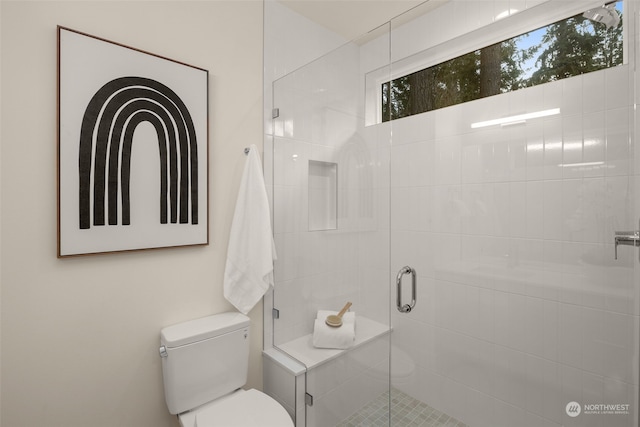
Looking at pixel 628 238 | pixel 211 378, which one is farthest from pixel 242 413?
pixel 628 238

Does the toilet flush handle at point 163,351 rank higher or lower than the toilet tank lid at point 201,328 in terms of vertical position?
lower

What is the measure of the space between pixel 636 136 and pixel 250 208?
1.55 meters

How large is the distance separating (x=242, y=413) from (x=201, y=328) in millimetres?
424

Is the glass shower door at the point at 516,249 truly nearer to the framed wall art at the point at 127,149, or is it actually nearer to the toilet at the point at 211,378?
the toilet at the point at 211,378

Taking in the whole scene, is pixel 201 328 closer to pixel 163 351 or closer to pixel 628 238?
pixel 163 351

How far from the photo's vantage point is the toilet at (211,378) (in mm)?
1365

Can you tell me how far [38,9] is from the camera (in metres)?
1.23

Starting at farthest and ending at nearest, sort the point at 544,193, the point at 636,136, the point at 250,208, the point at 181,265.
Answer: the point at 250,208
the point at 181,265
the point at 544,193
the point at 636,136

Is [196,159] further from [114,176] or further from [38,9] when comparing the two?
[38,9]

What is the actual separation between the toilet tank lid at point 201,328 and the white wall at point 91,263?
0.06 metres

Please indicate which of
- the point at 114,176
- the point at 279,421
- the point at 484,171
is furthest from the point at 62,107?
the point at 484,171

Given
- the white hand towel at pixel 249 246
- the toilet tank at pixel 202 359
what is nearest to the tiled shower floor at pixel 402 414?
the toilet tank at pixel 202 359

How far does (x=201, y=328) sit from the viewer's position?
1.54 meters

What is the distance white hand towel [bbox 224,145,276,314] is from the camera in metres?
1.73
